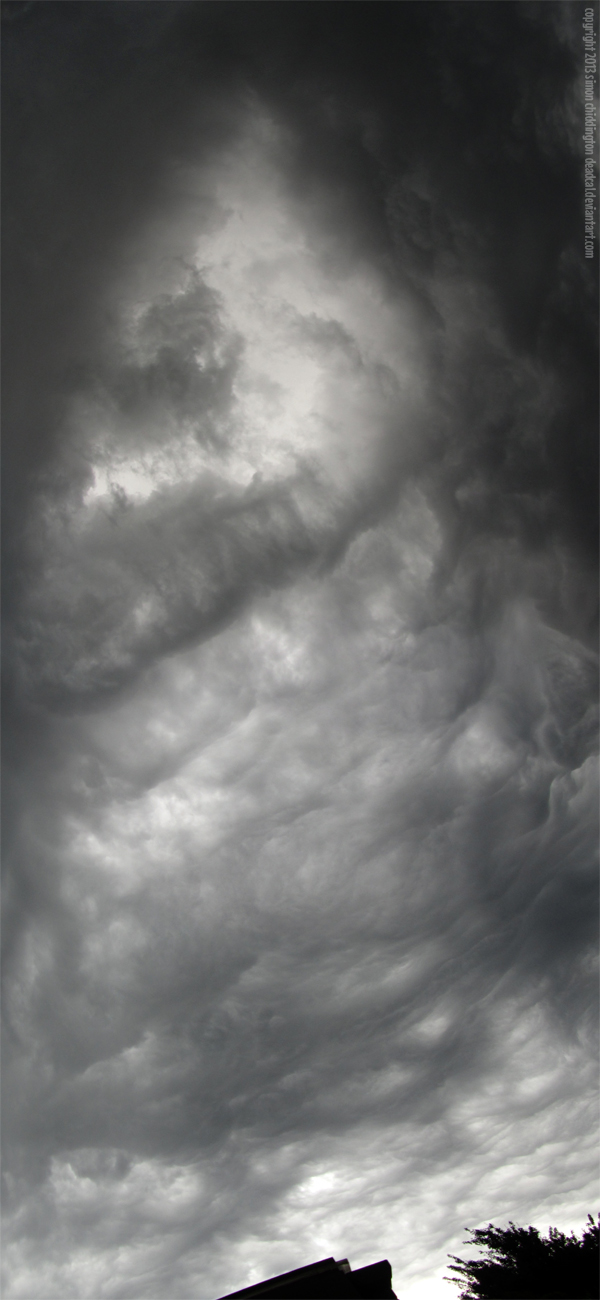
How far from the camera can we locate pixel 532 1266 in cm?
3050

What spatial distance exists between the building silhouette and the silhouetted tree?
20.3 ft

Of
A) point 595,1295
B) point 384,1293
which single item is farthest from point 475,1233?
point 384,1293

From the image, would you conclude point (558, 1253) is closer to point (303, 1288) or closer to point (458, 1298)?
point (458, 1298)

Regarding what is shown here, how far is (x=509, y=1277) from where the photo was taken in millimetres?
30719

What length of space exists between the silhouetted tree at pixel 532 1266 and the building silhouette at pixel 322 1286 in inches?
244

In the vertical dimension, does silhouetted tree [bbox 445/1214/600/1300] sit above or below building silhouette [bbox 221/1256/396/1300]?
below

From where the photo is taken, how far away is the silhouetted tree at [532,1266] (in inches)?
1131

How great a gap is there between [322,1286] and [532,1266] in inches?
491

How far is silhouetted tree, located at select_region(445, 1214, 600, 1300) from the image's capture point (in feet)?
94.3

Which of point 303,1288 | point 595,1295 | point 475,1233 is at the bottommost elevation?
point 595,1295

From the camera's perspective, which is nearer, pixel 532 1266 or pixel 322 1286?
pixel 322 1286

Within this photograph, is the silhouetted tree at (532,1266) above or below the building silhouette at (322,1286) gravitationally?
below

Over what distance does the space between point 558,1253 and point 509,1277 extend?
261cm

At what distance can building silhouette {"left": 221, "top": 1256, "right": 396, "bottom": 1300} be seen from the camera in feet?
81.1
